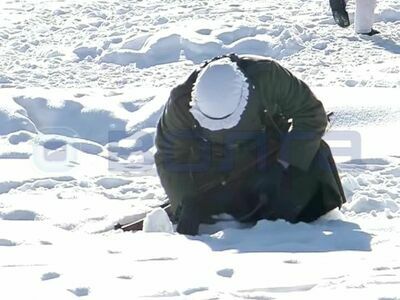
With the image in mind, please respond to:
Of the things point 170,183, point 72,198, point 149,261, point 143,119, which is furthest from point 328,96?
point 149,261

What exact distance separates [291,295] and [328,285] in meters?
0.17

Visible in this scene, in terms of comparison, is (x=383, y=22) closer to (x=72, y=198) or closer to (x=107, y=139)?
(x=107, y=139)

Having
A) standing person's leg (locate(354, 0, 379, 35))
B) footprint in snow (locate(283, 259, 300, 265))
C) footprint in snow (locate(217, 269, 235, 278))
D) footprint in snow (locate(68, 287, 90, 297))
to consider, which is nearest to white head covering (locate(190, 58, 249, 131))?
footprint in snow (locate(283, 259, 300, 265))

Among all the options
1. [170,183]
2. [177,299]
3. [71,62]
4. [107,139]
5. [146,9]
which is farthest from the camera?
[146,9]

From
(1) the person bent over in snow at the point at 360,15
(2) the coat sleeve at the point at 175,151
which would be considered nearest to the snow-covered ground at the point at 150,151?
(1) the person bent over in snow at the point at 360,15

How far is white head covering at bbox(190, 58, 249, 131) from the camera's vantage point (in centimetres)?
438

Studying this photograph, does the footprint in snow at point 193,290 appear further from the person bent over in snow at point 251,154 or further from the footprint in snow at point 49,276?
the person bent over in snow at point 251,154

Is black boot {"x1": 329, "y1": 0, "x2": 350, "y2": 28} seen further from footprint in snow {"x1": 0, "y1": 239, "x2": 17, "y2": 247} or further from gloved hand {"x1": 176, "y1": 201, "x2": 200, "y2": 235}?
footprint in snow {"x1": 0, "y1": 239, "x2": 17, "y2": 247}

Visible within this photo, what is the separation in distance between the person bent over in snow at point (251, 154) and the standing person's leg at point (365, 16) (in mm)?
5398

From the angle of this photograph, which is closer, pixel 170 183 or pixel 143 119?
pixel 170 183

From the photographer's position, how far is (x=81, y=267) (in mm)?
3691

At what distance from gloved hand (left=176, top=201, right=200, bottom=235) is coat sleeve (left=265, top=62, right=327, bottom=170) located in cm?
48

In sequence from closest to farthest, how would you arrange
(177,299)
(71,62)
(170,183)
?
(177,299)
(170,183)
(71,62)

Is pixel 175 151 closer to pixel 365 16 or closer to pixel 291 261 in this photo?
pixel 291 261
